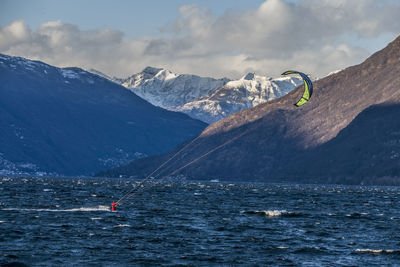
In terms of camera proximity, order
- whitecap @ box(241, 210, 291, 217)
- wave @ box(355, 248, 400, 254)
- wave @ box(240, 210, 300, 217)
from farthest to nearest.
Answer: whitecap @ box(241, 210, 291, 217) → wave @ box(240, 210, 300, 217) → wave @ box(355, 248, 400, 254)

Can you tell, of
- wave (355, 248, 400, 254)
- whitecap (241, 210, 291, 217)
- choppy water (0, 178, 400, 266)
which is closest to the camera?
Answer: choppy water (0, 178, 400, 266)

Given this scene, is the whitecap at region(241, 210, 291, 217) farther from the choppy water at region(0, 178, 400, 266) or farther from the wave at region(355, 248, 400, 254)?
the wave at region(355, 248, 400, 254)

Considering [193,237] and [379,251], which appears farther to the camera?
[193,237]

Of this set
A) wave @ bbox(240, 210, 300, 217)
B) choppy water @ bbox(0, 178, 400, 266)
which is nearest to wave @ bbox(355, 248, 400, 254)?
choppy water @ bbox(0, 178, 400, 266)

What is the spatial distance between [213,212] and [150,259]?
46.8 meters

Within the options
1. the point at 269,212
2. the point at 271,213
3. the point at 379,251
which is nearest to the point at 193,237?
the point at 379,251

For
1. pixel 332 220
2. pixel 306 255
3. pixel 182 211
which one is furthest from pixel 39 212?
pixel 306 255

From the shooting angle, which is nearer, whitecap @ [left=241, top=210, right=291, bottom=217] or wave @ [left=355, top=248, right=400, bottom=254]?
wave @ [left=355, top=248, right=400, bottom=254]

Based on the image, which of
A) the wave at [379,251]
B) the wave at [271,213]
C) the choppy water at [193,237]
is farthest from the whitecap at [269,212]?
the wave at [379,251]

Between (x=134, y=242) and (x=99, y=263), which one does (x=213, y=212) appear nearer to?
(x=134, y=242)

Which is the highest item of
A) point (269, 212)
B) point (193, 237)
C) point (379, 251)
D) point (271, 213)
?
point (269, 212)

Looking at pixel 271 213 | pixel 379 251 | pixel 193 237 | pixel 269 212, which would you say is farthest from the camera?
pixel 269 212

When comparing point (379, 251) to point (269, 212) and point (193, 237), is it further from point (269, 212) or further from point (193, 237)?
point (269, 212)

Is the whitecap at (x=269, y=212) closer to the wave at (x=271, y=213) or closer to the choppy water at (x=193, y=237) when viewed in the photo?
the wave at (x=271, y=213)
